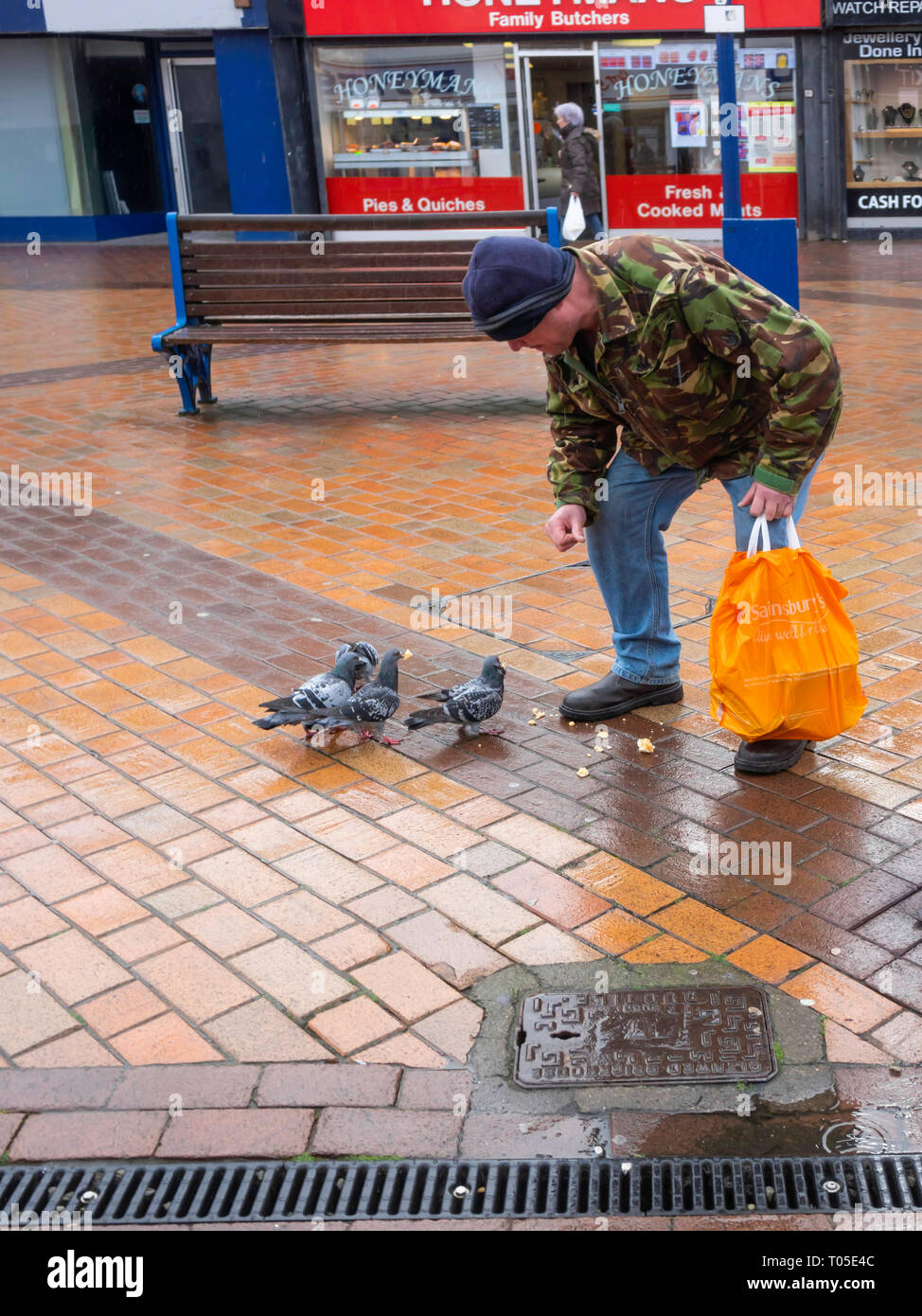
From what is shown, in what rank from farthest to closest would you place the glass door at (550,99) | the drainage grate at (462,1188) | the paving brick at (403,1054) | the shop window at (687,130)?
the glass door at (550,99) < the shop window at (687,130) < the paving brick at (403,1054) < the drainage grate at (462,1188)

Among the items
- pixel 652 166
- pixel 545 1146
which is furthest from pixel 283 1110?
pixel 652 166

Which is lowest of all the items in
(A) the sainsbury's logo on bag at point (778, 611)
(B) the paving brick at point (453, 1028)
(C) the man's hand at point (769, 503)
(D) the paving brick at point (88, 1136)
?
(D) the paving brick at point (88, 1136)

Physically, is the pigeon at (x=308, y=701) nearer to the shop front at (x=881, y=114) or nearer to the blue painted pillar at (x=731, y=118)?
the blue painted pillar at (x=731, y=118)

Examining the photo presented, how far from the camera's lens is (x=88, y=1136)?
2713 mm

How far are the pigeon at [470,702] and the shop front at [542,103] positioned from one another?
42.0 feet

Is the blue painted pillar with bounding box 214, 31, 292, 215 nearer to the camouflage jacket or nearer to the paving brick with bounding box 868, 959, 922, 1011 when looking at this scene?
the camouflage jacket

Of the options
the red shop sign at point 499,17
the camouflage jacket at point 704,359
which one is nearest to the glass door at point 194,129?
the red shop sign at point 499,17

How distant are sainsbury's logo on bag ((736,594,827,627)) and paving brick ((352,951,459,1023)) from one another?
4.18 ft

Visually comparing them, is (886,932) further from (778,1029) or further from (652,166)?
(652,166)

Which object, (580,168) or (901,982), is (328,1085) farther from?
(580,168)

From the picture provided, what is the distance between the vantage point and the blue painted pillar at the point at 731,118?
24.8 feet

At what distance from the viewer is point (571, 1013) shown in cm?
298
